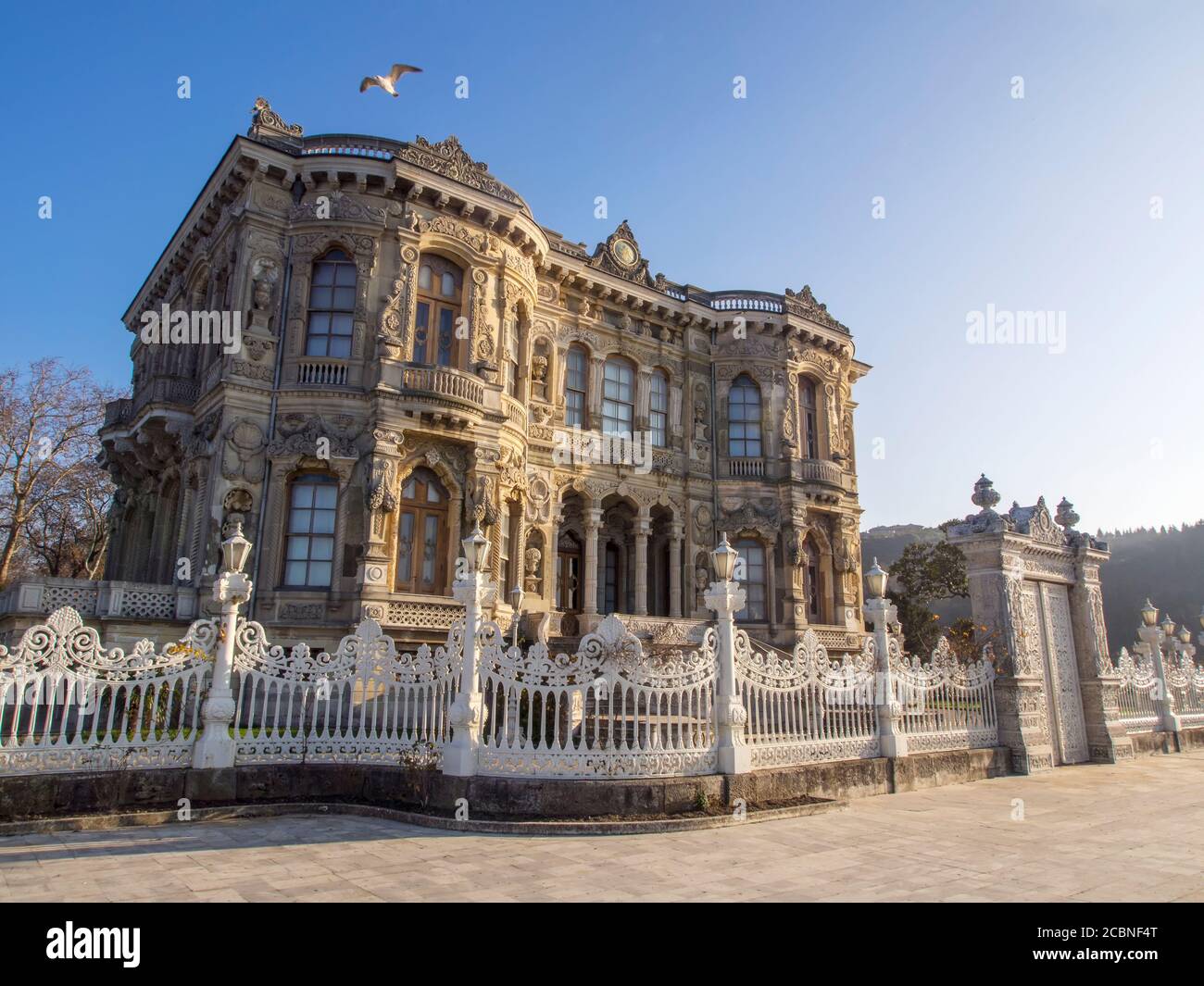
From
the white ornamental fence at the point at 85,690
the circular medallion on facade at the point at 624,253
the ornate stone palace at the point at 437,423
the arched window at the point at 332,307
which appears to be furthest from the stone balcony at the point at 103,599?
the circular medallion on facade at the point at 624,253

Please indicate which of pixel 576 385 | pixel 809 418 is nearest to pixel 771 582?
pixel 809 418

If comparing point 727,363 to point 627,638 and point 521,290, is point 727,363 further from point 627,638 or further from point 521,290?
point 627,638

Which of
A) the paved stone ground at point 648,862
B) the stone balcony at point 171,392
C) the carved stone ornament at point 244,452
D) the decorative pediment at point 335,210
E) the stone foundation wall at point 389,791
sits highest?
the decorative pediment at point 335,210

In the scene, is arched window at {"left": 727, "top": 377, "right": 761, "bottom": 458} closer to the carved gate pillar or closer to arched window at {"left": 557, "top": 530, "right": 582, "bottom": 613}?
arched window at {"left": 557, "top": 530, "right": 582, "bottom": 613}

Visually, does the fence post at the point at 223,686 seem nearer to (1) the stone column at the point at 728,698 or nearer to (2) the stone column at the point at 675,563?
(1) the stone column at the point at 728,698

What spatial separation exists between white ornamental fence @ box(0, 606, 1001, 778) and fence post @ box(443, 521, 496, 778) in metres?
0.02

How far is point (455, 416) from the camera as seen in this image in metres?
17.5

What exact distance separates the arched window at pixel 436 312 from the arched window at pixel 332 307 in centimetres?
147

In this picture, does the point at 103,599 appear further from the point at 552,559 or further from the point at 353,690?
the point at 552,559

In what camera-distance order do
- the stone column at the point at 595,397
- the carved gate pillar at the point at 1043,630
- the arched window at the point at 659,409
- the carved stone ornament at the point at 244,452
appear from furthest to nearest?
the arched window at the point at 659,409 → the stone column at the point at 595,397 → the carved stone ornament at the point at 244,452 → the carved gate pillar at the point at 1043,630

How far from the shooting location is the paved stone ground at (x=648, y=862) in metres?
5.71

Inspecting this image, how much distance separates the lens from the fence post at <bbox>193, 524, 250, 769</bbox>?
364 inches
